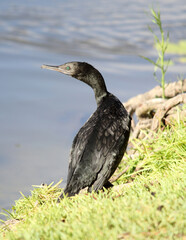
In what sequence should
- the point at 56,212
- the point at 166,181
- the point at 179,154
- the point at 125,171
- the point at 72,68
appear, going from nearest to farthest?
1. the point at 56,212
2. the point at 166,181
3. the point at 72,68
4. the point at 179,154
5. the point at 125,171

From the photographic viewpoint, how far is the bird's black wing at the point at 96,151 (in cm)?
343

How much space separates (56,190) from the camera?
4418mm

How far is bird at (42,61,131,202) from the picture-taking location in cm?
343

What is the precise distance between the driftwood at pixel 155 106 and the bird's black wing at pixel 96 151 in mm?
1768

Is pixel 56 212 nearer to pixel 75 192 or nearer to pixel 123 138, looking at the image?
pixel 75 192

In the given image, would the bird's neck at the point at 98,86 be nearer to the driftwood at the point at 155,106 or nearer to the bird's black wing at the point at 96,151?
the bird's black wing at the point at 96,151

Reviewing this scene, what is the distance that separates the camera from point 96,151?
11.4 feet

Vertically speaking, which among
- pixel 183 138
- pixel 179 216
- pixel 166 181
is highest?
pixel 183 138

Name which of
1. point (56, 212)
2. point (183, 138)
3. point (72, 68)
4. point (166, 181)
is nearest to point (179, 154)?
point (183, 138)

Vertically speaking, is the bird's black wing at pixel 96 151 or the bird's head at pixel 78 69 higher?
the bird's head at pixel 78 69

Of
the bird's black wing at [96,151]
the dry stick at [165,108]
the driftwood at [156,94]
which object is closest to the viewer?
the bird's black wing at [96,151]

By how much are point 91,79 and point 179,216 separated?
1.91m

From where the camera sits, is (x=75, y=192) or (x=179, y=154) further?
(x=179, y=154)

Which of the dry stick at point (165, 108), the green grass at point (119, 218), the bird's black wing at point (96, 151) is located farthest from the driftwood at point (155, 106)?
the green grass at point (119, 218)
